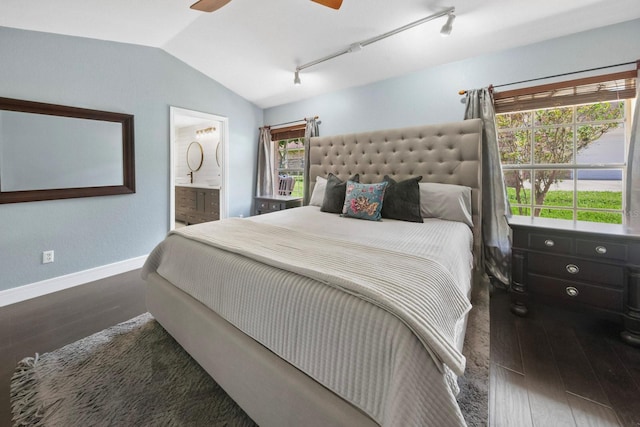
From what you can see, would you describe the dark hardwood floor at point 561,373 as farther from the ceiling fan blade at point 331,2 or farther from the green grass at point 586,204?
the ceiling fan blade at point 331,2

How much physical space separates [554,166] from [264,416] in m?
3.06

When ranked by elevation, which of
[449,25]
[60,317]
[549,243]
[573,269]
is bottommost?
[60,317]

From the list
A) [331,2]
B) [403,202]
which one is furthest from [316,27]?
[403,202]

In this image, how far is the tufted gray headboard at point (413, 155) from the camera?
263 centimetres

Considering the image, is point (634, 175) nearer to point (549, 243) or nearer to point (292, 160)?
point (549, 243)

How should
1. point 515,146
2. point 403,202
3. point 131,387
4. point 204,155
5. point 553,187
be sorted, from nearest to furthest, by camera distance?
1. point 131,387
2. point 403,202
3. point 553,187
4. point 515,146
5. point 204,155

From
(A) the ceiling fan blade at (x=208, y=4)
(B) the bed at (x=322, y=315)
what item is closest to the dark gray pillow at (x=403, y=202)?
(B) the bed at (x=322, y=315)

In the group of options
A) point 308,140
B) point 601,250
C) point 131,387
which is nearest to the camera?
point 131,387

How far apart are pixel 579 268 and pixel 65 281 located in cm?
460

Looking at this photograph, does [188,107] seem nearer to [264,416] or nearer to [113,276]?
[113,276]

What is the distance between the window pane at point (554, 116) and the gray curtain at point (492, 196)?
0.43 meters

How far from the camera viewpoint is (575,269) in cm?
197

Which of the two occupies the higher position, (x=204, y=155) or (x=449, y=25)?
(x=449, y=25)

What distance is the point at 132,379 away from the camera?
1.50 meters
